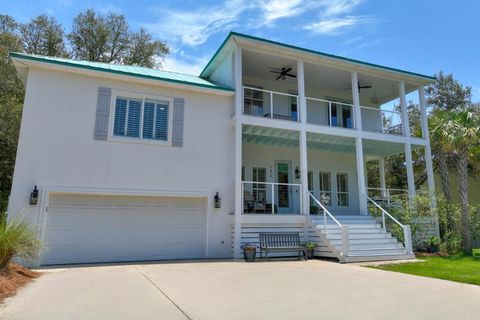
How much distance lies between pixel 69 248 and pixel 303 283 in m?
7.74

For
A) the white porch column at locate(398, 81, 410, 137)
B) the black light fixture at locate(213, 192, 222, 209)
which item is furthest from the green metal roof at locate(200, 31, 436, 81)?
the black light fixture at locate(213, 192, 222, 209)

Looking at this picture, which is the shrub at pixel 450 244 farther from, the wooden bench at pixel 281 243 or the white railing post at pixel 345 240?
the wooden bench at pixel 281 243

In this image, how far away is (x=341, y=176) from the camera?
18.2 meters

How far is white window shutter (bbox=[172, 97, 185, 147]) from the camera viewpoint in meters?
12.7

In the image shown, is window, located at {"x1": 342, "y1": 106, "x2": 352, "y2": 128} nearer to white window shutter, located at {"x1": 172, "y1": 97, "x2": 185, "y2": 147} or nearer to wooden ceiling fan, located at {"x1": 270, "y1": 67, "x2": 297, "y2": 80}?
wooden ceiling fan, located at {"x1": 270, "y1": 67, "x2": 297, "y2": 80}

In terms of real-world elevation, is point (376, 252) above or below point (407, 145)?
below

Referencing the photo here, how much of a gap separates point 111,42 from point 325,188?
18.9m

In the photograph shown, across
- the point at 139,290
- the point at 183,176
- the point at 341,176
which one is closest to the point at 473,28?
the point at 341,176

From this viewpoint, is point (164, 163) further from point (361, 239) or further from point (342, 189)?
point (342, 189)

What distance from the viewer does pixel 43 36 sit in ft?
77.2

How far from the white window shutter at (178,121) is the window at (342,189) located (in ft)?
30.6

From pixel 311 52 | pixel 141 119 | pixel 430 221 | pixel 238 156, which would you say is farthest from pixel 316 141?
Answer: pixel 141 119

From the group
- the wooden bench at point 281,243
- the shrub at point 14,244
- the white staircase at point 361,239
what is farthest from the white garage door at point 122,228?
the white staircase at point 361,239

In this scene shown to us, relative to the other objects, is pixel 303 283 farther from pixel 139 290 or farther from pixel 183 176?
pixel 183 176
